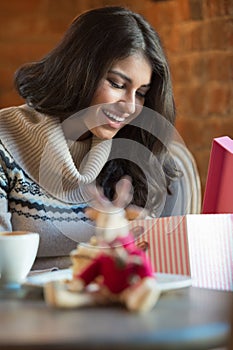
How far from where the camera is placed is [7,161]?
5.97ft

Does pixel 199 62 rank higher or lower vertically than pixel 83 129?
lower

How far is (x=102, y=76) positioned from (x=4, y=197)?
35 cm

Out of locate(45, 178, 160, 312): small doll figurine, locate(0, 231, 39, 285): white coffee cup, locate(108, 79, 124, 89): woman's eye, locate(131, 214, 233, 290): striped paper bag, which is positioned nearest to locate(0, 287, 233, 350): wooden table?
locate(45, 178, 160, 312): small doll figurine

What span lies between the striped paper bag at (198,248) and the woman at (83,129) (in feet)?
1.57

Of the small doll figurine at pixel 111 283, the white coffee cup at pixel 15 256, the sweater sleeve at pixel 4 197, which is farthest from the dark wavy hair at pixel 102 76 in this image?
the small doll figurine at pixel 111 283

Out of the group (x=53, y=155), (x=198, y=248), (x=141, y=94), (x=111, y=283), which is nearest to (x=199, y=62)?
(x=141, y=94)

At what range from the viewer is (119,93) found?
178 centimetres

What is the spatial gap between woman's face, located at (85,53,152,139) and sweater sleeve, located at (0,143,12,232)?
0.72 feet

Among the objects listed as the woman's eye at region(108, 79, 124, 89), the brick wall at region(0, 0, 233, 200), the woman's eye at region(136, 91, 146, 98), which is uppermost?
the woman's eye at region(108, 79, 124, 89)

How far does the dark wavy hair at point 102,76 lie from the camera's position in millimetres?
1820

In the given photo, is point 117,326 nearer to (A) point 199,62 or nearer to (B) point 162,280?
(B) point 162,280

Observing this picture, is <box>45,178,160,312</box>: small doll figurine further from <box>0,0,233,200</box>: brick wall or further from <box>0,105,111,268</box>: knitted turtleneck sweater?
<box>0,0,233,200</box>: brick wall

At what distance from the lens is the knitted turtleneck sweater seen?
5.81 ft

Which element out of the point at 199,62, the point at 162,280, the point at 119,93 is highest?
the point at 119,93
